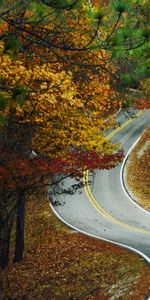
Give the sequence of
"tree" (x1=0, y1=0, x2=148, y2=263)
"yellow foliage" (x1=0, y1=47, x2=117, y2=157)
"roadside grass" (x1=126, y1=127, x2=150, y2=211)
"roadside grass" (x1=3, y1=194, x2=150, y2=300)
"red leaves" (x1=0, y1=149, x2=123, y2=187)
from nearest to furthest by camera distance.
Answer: "tree" (x1=0, y1=0, x2=148, y2=263) < "red leaves" (x1=0, y1=149, x2=123, y2=187) < "yellow foliage" (x1=0, y1=47, x2=117, y2=157) < "roadside grass" (x1=3, y1=194, x2=150, y2=300) < "roadside grass" (x1=126, y1=127, x2=150, y2=211)

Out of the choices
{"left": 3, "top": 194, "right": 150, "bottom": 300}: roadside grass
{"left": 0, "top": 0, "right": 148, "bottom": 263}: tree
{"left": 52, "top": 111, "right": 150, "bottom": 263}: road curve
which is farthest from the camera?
{"left": 52, "top": 111, "right": 150, "bottom": 263}: road curve

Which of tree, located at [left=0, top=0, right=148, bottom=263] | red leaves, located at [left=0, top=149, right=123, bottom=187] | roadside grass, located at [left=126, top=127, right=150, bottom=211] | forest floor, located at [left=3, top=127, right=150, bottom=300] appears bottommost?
forest floor, located at [left=3, top=127, right=150, bottom=300]

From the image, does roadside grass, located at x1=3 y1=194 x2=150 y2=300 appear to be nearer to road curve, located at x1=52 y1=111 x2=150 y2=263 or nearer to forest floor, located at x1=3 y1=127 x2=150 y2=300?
forest floor, located at x1=3 y1=127 x2=150 y2=300

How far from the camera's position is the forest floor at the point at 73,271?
47.5ft

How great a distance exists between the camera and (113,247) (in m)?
18.9

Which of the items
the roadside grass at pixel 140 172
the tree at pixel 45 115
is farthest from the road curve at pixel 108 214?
the tree at pixel 45 115

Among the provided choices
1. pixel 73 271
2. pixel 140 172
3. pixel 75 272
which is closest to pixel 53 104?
pixel 75 272

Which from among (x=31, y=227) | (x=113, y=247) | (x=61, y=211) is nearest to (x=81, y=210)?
(x=61, y=211)

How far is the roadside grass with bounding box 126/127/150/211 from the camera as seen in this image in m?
28.2

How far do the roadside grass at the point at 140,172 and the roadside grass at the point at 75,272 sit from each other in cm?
691

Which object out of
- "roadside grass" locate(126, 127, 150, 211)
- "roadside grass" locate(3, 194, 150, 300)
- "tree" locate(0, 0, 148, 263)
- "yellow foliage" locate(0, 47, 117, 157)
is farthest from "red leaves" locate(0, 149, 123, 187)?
"roadside grass" locate(126, 127, 150, 211)

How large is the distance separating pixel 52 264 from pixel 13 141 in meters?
7.21

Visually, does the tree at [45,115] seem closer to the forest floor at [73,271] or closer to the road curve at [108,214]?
the forest floor at [73,271]

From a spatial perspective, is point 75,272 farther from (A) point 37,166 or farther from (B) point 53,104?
(B) point 53,104
